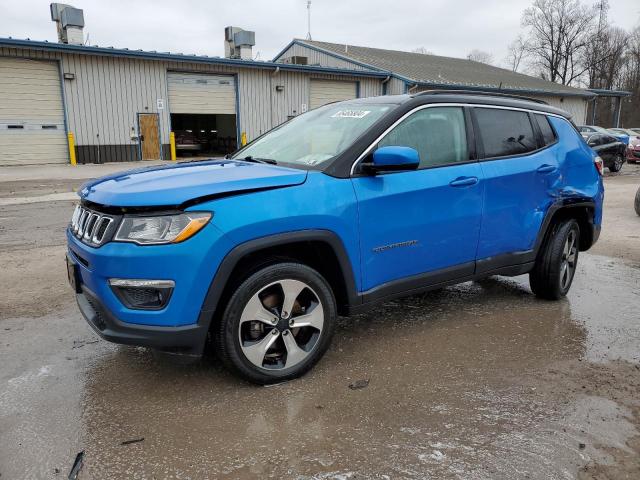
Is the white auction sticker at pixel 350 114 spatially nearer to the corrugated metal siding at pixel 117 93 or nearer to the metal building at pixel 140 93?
the metal building at pixel 140 93

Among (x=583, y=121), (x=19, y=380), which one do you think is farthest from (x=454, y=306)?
(x=583, y=121)

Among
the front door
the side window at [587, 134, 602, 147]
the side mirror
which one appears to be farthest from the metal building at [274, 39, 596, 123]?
the side mirror

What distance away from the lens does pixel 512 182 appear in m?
4.09

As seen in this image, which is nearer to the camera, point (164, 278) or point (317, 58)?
point (164, 278)

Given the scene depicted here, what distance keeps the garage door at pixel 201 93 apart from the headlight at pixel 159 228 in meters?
21.2

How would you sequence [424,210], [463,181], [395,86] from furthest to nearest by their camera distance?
[395,86]
[463,181]
[424,210]

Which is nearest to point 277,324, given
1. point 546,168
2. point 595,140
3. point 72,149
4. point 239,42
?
point 546,168

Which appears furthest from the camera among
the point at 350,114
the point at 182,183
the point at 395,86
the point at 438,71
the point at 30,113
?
the point at 438,71

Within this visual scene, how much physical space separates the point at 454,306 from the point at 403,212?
1.60 metres

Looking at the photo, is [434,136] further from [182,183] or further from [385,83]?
[385,83]

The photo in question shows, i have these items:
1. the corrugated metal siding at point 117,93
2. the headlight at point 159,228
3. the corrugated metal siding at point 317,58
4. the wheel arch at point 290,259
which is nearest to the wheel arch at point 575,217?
the wheel arch at point 290,259

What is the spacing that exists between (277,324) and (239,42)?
27.8m

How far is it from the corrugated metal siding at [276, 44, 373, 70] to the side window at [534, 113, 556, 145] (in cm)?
2652

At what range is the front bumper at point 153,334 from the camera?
2.74 m
